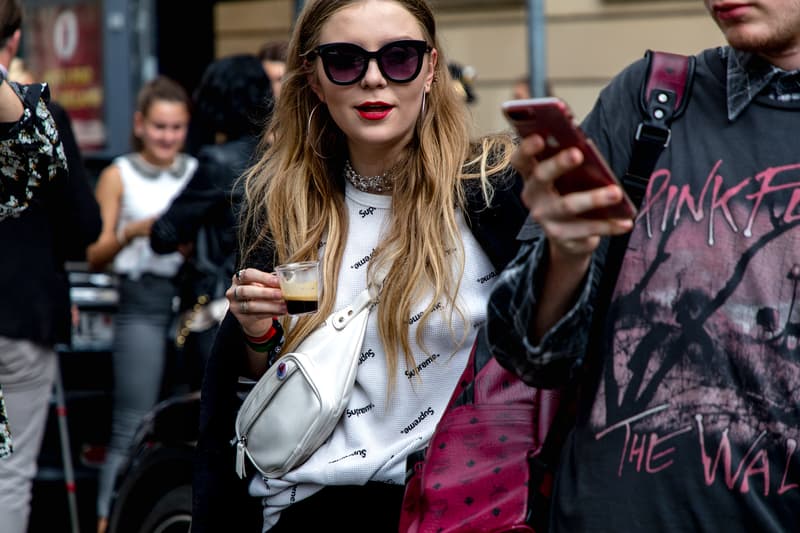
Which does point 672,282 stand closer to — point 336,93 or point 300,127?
point 336,93

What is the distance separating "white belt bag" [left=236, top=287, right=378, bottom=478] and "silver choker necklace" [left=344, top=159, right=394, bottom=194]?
0.28 m

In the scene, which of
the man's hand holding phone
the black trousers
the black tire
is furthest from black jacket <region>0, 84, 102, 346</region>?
the man's hand holding phone

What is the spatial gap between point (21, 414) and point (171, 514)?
0.57 metres

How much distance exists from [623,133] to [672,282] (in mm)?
269

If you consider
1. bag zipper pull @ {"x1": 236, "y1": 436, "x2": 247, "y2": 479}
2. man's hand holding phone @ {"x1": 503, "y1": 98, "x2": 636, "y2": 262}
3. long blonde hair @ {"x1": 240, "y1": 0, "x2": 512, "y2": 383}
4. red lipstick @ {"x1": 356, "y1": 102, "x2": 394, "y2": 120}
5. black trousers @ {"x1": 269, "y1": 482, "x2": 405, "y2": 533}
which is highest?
man's hand holding phone @ {"x1": 503, "y1": 98, "x2": 636, "y2": 262}

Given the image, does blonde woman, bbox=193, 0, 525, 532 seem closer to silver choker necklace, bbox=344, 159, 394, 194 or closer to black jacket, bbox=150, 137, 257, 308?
silver choker necklace, bbox=344, 159, 394, 194

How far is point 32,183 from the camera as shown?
3.00 m

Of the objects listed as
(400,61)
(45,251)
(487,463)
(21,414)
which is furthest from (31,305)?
(487,463)

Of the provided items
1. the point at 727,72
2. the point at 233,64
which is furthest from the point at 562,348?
the point at 233,64

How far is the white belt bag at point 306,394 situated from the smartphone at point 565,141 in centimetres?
107

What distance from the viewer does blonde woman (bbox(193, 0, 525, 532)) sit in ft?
9.04

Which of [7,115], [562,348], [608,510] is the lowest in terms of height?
[608,510]

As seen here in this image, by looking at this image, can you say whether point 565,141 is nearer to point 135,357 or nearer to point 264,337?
point 264,337

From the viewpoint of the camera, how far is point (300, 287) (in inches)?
106
